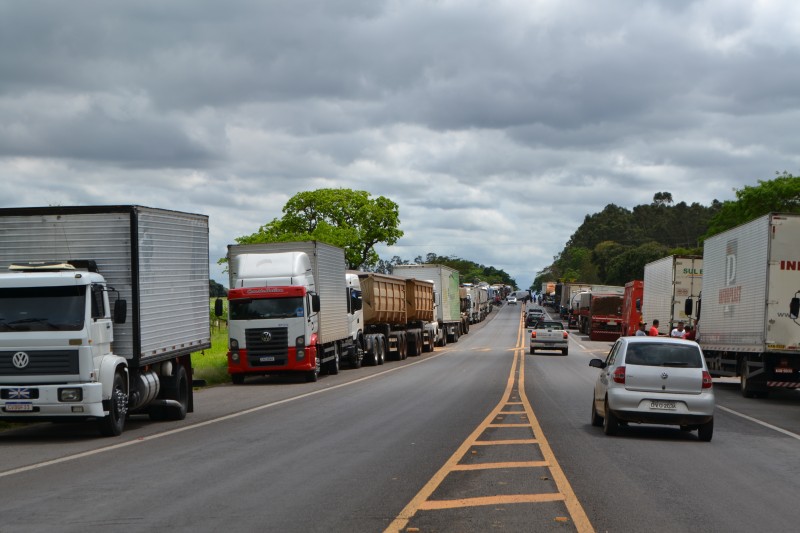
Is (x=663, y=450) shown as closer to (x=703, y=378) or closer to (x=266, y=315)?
(x=703, y=378)

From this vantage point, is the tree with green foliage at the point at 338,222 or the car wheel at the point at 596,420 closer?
the car wheel at the point at 596,420

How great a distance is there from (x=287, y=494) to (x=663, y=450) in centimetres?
650

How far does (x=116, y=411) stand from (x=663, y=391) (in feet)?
28.2

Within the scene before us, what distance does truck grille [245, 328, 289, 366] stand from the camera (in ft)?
96.4

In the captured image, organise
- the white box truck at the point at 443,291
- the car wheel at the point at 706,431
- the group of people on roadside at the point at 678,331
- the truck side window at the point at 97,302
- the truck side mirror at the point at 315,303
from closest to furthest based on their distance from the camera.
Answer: the truck side window at the point at 97,302 < the car wheel at the point at 706,431 < the truck side mirror at the point at 315,303 < the group of people on roadside at the point at 678,331 < the white box truck at the point at 443,291

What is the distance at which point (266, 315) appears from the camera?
2947 cm

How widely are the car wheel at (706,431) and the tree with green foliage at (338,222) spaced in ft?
267

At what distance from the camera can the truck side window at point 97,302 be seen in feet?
50.9

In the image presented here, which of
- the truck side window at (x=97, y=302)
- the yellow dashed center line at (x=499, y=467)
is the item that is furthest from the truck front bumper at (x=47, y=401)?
the yellow dashed center line at (x=499, y=467)

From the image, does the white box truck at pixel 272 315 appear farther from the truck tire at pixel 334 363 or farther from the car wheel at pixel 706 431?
the car wheel at pixel 706 431

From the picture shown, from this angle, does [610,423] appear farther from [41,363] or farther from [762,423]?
[41,363]

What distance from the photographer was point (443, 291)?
2308 inches

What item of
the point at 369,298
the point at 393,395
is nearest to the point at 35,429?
the point at 393,395

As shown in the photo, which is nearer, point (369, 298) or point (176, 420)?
point (176, 420)
